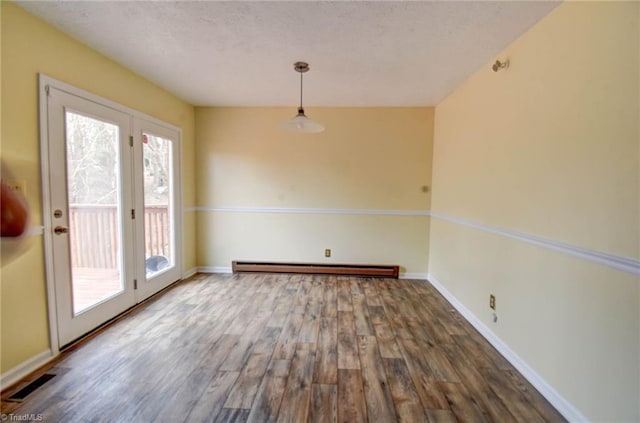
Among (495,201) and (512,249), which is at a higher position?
(495,201)

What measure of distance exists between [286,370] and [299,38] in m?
2.36

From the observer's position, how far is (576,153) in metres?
1.49

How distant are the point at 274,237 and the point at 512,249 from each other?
2.86 m

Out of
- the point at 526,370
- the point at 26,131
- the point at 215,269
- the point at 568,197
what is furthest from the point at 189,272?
the point at 568,197

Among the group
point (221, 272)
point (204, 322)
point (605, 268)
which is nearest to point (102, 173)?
point (204, 322)

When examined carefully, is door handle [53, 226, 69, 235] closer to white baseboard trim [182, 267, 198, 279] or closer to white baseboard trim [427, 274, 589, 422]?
white baseboard trim [182, 267, 198, 279]

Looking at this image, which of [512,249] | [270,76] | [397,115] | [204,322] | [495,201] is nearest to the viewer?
[512,249]

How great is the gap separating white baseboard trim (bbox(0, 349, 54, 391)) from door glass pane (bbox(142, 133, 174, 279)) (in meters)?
1.16

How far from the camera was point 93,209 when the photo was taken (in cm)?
230

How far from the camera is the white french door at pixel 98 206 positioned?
→ 1956mm

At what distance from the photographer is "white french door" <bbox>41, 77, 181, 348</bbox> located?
1.96m

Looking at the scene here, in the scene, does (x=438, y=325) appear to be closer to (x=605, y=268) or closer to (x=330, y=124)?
(x=605, y=268)

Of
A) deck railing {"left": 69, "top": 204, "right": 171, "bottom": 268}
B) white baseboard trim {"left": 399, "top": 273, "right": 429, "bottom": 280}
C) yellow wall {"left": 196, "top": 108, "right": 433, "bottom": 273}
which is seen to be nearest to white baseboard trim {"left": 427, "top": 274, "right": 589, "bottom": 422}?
white baseboard trim {"left": 399, "top": 273, "right": 429, "bottom": 280}

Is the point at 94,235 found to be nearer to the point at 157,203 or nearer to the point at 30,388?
the point at 157,203
